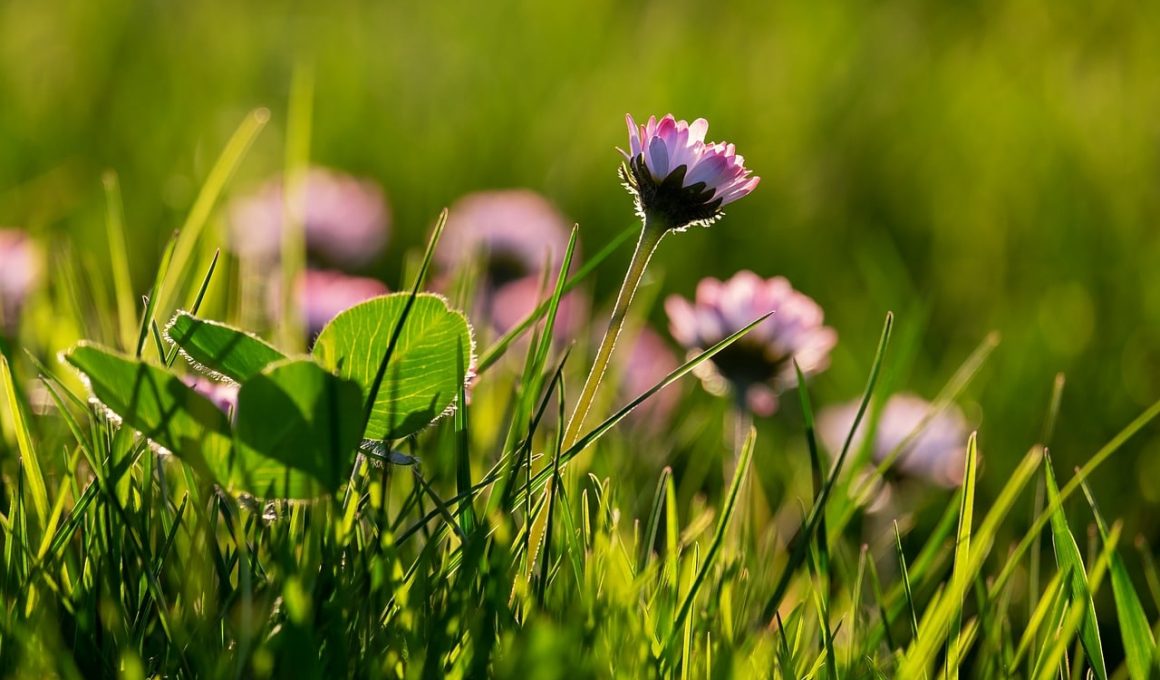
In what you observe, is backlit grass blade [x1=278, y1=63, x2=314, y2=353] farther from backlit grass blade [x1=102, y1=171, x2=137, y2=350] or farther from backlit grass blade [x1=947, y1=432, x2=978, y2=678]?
backlit grass blade [x1=947, y1=432, x2=978, y2=678]

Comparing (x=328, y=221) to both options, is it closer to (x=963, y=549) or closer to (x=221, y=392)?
(x=221, y=392)

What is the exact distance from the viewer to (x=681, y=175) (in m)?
0.64

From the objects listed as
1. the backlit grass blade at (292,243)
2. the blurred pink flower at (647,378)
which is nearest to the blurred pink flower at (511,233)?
the blurred pink flower at (647,378)

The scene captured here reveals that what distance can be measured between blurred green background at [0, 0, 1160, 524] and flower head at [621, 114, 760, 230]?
81cm

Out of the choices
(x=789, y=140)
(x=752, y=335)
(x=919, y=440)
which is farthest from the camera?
(x=789, y=140)

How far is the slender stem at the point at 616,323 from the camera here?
624mm

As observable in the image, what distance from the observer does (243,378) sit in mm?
633

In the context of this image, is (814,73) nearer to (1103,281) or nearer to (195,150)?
(1103,281)

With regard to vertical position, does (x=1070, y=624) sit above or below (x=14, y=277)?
below

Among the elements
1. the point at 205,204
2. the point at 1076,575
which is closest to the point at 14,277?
the point at 205,204

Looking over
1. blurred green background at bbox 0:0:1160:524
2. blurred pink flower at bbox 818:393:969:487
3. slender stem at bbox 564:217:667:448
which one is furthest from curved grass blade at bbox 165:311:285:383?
blurred green background at bbox 0:0:1160:524

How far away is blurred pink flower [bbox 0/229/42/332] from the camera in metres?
1.12

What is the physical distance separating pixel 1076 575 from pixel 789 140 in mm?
1685

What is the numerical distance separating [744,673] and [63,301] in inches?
32.9
